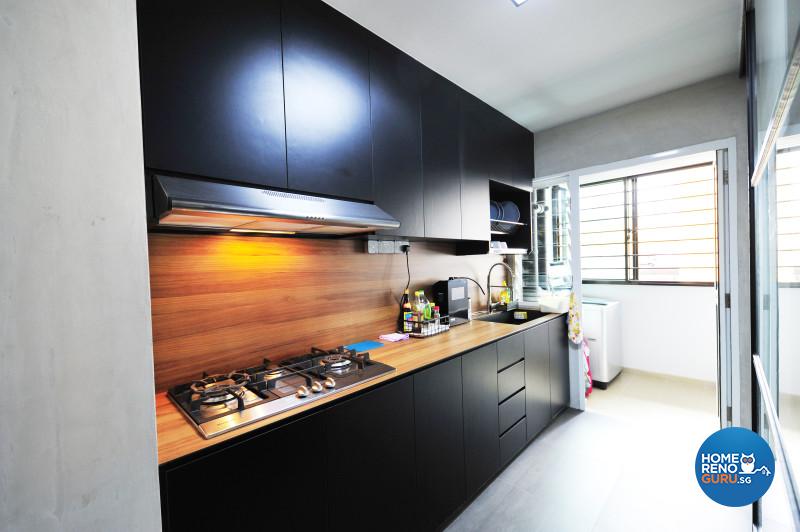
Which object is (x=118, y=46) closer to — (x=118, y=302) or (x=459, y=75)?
(x=118, y=302)

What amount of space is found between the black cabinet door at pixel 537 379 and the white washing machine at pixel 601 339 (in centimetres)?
109

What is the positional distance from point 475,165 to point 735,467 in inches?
81.1

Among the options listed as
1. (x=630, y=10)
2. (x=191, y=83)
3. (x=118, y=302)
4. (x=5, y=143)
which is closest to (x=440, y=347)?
(x=118, y=302)

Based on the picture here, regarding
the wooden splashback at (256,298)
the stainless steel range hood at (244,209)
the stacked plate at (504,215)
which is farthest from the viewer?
the stacked plate at (504,215)

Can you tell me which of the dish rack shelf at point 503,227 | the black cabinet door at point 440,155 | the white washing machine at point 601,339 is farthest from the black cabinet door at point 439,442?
the white washing machine at point 601,339

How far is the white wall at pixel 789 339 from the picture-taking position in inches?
31.6

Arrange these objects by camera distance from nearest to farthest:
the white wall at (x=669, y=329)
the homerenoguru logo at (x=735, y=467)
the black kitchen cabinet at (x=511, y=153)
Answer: the homerenoguru logo at (x=735, y=467), the black kitchen cabinet at (x=511, y=153), the white wall at (x=669, y=329)

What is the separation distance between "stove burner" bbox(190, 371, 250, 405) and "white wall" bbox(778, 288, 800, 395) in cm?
158

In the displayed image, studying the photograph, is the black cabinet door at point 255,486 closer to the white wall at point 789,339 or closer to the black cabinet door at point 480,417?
the black cabinet door at point 480,417

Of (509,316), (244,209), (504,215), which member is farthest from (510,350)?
(244,209)

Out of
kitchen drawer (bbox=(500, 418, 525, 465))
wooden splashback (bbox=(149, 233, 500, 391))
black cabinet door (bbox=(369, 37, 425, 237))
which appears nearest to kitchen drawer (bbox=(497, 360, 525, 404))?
kitchen drawer (bbox=(500, 418, 525, 465))

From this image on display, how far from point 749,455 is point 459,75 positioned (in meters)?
2.30

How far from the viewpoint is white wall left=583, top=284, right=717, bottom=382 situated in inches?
134

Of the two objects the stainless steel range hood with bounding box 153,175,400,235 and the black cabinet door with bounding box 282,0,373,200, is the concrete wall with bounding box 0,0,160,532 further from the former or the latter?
the black cabinet door with bounding box 282,0,373,200
